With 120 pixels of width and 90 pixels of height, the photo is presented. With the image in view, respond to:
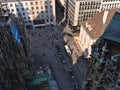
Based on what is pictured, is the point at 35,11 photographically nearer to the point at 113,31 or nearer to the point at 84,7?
the point at 84,7

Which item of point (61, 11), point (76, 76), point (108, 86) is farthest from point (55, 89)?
point (61, 11)

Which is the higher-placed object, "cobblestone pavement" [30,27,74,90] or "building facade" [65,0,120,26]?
"building facade" [65,0,120,26]

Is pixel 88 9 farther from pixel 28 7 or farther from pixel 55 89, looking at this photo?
pixel 55 89

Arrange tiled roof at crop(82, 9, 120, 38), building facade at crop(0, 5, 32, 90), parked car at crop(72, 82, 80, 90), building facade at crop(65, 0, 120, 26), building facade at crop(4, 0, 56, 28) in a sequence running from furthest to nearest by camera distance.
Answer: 1. building facade at crop(4, 0, 56, 28)
2. building facade at crop(65, 0, 120, 26)
3. tiled roof at crop(82, 9, 120, 38)
4. parked car at crop(72, 82, 80, 90)
5. building facade at crop(0, 5, 32, 90)

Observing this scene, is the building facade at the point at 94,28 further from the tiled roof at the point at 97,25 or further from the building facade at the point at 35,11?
the building facade at the point at 35,11

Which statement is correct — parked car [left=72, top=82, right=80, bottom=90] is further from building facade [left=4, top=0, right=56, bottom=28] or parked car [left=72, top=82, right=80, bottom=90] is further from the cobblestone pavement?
building facade [left=4, top=0, right=56, bottom=28]

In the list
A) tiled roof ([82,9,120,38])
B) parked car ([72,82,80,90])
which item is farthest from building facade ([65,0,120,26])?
parked car ([72,82,80,90])
